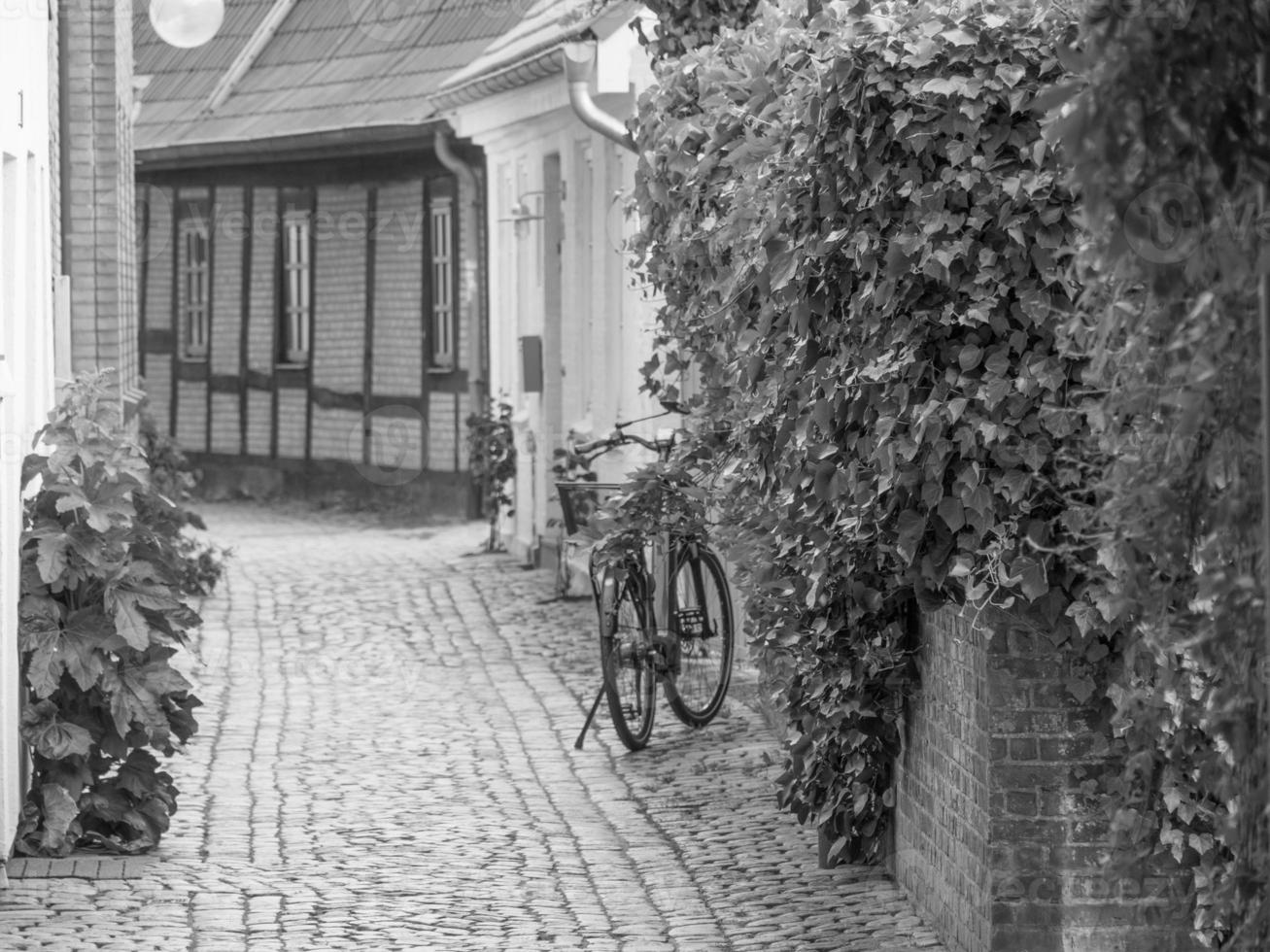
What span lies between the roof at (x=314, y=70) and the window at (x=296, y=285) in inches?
46.0

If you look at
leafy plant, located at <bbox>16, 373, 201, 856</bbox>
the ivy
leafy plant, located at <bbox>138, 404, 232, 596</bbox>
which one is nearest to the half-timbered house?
leafy plant, located at <bbox>138, 404, 232, 596</bbox>

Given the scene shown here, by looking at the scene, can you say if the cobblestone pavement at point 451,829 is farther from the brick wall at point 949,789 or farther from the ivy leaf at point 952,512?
the ivy leaf at point 952,512

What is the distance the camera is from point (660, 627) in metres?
9.44

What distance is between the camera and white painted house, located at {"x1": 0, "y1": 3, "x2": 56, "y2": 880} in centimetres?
695

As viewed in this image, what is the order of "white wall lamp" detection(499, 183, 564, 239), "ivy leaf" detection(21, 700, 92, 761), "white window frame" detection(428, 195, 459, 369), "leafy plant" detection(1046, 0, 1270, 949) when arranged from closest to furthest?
"leafy plant" detection(1046, 0, 1270, 949)
"ivy leaf" detection(21, 700, 92, 761)
"white wall lamp" detection(499, 183, 564, 239)
"white window frame" detection(428, 195, 459, 369)

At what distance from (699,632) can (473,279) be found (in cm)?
1336

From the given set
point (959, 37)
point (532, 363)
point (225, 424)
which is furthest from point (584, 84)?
point (225, 424)

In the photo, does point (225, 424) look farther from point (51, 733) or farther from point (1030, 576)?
point (1030, 576)

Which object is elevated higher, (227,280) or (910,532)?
(227,280)

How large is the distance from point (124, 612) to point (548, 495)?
9929 mm

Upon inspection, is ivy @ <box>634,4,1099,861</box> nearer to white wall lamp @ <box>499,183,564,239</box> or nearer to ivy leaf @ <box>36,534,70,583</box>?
ivy leaf @ <box>36,534,70,583</box>

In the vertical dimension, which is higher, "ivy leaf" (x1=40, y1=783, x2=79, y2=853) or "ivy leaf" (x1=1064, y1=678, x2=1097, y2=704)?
"ivy leaf" (x1=1064, y1=678, x2=1097, y2=704)

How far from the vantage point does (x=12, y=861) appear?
23.3 ft

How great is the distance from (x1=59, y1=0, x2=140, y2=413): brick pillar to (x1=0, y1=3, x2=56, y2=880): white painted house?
132 inches
